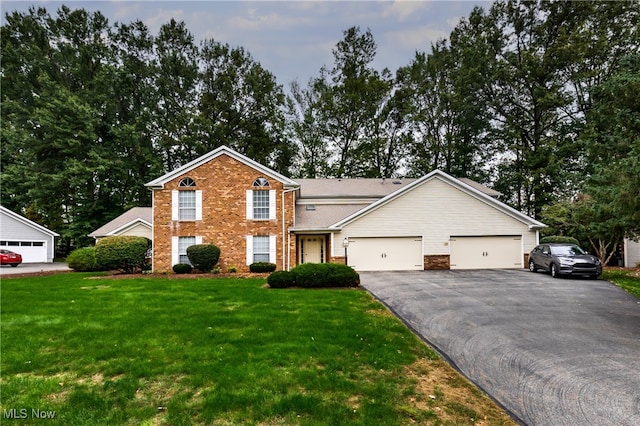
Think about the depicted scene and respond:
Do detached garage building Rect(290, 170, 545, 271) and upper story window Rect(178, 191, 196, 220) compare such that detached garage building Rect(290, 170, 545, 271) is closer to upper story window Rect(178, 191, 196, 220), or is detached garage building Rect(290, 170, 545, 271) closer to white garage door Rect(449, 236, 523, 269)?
white garage door Rect(449, 236, 523, 269)

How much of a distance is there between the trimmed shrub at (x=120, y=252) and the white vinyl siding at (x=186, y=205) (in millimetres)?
2744

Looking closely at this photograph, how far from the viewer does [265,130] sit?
120 feet

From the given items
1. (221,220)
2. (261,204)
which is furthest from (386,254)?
(221,220)

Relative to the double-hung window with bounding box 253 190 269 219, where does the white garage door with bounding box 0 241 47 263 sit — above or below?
below

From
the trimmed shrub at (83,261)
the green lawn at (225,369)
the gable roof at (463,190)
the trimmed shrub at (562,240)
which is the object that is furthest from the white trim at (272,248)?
the trimmed shrub at (562,240)

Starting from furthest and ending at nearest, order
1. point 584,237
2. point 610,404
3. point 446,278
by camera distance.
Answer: point 584,237 < point 446,278 < point 610,404

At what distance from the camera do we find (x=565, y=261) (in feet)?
48.8

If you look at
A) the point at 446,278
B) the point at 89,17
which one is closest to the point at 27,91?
the point at 89,17

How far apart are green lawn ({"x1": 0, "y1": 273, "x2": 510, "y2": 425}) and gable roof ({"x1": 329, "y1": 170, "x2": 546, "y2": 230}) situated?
9.72m

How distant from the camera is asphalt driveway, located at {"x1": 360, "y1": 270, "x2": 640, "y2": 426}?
13.7ft

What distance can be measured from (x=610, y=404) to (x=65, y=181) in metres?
38.2

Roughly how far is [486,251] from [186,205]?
16763 mm

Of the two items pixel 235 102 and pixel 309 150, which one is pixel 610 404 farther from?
pixel 235 102

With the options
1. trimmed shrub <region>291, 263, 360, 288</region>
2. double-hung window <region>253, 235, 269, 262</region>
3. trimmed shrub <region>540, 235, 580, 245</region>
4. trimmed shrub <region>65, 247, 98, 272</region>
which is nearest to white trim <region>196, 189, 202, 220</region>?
double-hung window <region>253, 235, 269, 262</region>
